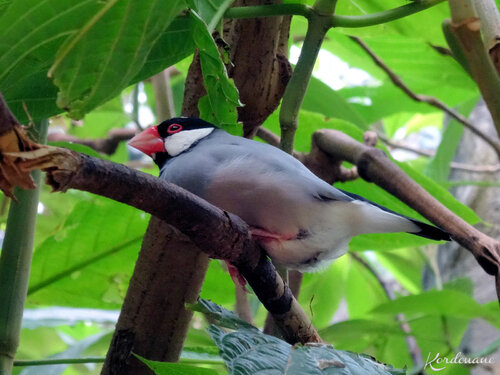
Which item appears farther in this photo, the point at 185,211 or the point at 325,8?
the point at 325,8

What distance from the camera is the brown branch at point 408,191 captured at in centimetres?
81

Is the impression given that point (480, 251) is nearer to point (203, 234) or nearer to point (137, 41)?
point (203, 234)

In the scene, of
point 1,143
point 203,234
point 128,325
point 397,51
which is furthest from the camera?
point 397,51

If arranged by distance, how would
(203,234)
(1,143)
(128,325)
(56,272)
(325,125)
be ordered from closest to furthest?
(1,143) → (203,234) → (128,325) → (56,272) → (325,125)

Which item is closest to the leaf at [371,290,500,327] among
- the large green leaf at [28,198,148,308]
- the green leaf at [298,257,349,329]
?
the green leaf at [298,257,349,329]

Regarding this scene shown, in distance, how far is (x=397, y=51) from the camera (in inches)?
69.9

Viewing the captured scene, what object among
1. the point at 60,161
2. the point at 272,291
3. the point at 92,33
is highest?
the point at 92,33

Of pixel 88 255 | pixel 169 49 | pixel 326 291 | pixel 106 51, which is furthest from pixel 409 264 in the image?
pixel 106 51

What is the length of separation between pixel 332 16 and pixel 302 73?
0.09m

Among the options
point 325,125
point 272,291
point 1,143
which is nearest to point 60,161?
point 1,143

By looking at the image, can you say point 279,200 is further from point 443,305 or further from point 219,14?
point 443,305

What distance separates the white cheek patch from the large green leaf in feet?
0.71

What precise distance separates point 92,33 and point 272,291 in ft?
1.17

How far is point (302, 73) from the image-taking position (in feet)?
2.91
